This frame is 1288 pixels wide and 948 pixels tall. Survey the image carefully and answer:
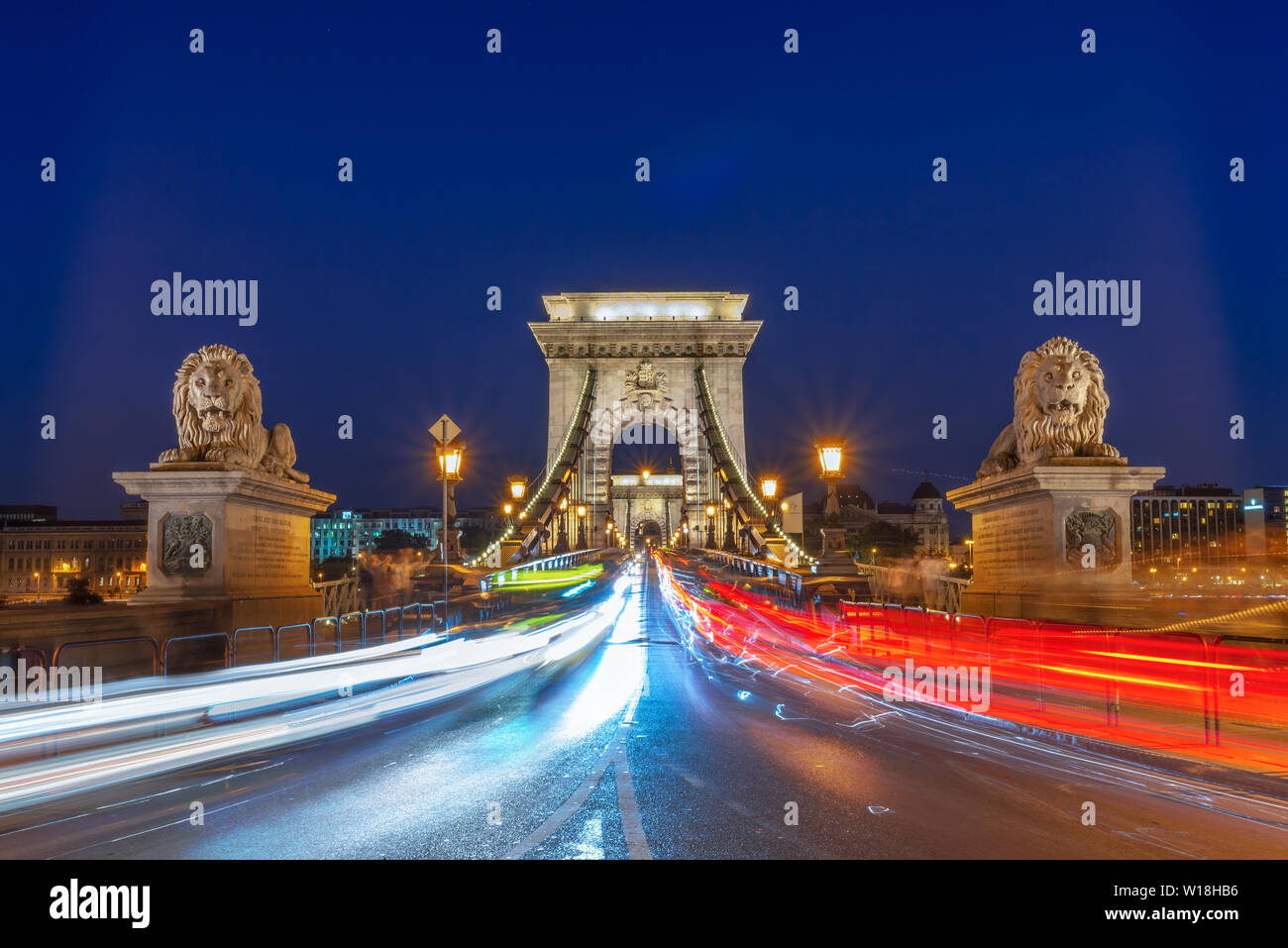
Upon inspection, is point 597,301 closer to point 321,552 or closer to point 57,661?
point 57,661

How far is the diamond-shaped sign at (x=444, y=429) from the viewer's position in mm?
19531

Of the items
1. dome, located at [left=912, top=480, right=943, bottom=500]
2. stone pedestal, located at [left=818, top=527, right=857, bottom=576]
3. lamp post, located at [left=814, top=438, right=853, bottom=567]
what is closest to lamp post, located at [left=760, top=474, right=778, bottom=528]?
stone pedestal, located at [left=818, top=527, right=857, bottom=576]

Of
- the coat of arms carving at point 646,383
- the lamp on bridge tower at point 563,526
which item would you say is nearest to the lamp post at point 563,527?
the lamp on bridge tower at point 563,526

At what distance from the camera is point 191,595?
1350 cm

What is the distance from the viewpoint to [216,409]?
14414 mm

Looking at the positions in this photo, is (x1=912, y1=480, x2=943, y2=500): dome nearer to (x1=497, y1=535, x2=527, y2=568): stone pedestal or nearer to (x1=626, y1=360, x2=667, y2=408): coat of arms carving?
(x1=626, y1=360, x2=667, y2=408): coat of arms carving

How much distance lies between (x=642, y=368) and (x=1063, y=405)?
207ft

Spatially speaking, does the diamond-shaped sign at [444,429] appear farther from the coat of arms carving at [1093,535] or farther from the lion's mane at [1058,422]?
the coat of arms carving at [1093,535]

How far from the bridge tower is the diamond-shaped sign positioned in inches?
2175

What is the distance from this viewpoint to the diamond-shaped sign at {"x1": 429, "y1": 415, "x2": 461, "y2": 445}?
1953 cm

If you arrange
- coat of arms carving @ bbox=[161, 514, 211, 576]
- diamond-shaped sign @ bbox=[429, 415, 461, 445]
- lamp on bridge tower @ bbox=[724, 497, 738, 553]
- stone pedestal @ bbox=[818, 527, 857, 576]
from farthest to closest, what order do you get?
lamp on bridge tower @ bbox=[724, 497, 738, 553] → stone pedestal @ bbox=[818, 527, 857, 576] → diamond-shaped sign @ bbox=[429, 415, 461, 445] → coat of arms carving @ bbox=[161, 514, 211, 576]

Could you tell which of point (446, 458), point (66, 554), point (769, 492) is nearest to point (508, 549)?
point (769, 492)

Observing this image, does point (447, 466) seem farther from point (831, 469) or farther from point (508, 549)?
point (508, 549)

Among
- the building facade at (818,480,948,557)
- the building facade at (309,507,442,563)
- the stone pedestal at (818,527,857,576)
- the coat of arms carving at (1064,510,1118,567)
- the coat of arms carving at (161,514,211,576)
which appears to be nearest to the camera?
the coat of arms carving at (161,514,211,576)
